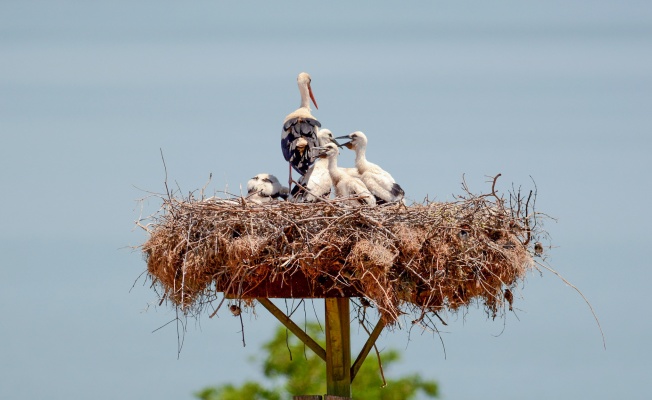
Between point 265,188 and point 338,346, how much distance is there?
146cm

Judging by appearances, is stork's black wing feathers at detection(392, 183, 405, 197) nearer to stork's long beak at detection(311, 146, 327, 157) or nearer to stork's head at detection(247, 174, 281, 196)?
stork's long beak at detection(311, 146, 327, 157)

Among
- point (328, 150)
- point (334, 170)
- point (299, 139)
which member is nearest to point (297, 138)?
point (299, 139)

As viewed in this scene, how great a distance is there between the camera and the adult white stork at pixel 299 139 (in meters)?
12.7

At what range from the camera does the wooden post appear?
1154cm

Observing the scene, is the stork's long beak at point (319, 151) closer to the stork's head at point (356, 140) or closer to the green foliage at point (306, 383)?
the stork's head at point (356, 140)

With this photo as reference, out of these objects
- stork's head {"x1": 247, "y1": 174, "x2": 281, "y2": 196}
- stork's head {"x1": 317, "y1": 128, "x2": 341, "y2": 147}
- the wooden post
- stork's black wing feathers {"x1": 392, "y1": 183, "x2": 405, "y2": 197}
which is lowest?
the wooden post

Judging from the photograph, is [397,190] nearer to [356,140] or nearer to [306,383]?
[356,140]

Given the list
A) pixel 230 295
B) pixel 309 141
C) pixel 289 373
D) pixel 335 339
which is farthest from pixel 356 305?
pixel 289 373

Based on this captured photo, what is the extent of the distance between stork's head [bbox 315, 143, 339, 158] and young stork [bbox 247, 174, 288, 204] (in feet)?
1.48

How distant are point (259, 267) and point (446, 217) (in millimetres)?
1489

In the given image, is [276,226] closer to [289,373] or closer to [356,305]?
[356,305]

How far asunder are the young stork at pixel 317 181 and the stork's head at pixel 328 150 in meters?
0.09

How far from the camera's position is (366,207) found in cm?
1070

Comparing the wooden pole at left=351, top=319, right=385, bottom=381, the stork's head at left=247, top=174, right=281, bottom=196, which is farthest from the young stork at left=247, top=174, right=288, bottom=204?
the wooden pole at left=351, top=319, right=385, bottom=381
